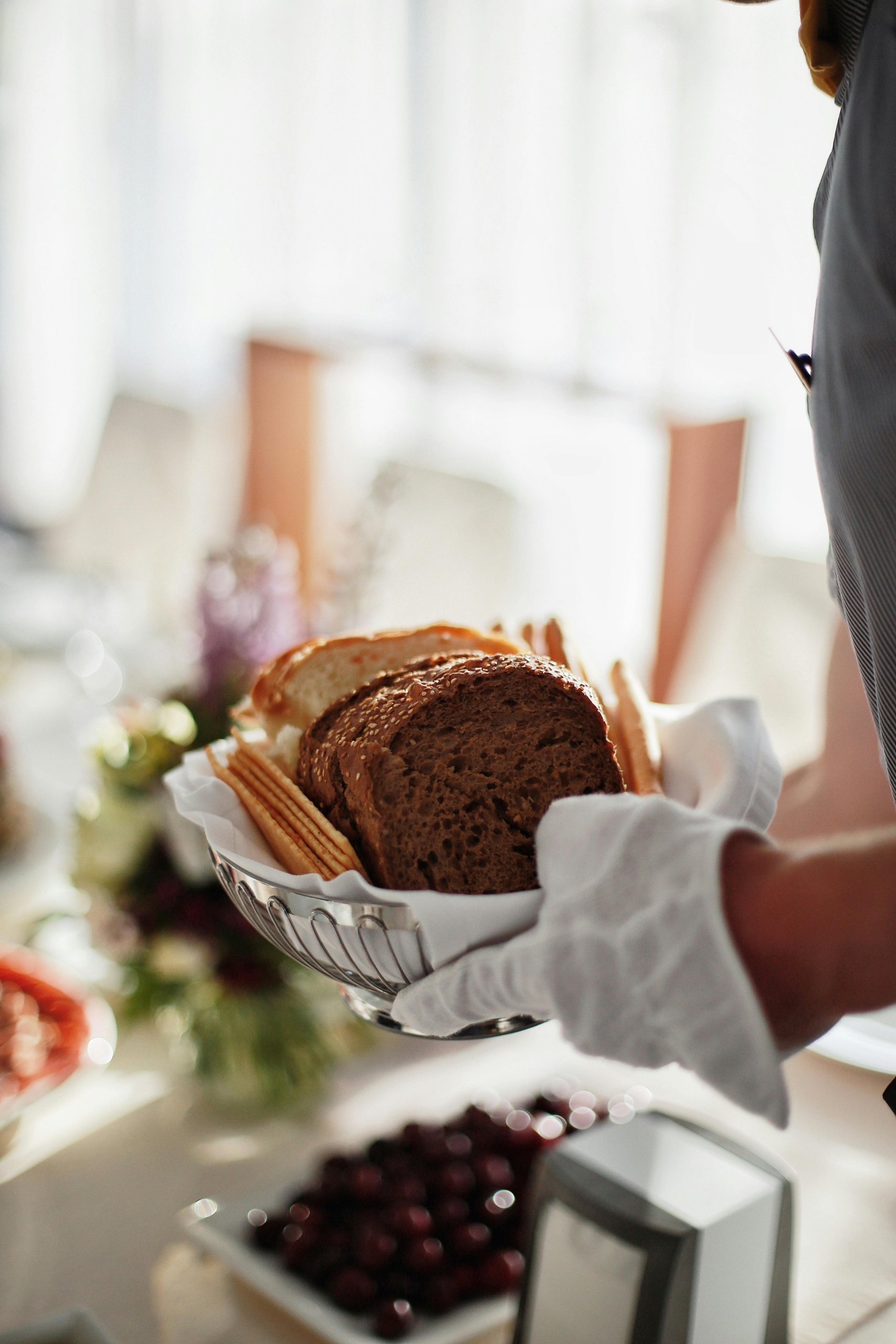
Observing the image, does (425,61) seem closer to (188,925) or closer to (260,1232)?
(188,925)

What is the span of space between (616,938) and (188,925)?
0.62m

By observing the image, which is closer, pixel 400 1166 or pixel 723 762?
pixel 723 762

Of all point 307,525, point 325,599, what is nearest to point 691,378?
point 307,525

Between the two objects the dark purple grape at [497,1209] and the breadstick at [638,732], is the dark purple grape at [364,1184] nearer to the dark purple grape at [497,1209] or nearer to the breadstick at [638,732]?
the dark purple grape at [497,1209]

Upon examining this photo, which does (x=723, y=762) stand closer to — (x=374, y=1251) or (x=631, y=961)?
(x=631, y=961)

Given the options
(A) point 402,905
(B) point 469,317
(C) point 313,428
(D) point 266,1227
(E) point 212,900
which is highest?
(B) point 469,317

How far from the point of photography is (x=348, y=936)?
0.39 m

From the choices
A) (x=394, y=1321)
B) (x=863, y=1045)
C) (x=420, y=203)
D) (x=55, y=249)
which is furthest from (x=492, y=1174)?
(x=55, y=249)

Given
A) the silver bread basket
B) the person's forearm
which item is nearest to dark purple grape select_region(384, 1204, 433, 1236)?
the silver bread basket

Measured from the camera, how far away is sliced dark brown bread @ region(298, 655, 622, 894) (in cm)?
42

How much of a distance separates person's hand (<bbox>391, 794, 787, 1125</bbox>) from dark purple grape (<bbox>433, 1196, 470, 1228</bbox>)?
1.37 feet

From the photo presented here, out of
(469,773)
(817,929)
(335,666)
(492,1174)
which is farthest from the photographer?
(492,1174)

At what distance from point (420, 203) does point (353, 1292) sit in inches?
114

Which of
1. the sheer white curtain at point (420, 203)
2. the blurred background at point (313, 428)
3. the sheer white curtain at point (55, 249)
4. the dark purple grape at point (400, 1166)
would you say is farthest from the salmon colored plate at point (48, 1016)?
the sheer white curtain at point (55, 249)
